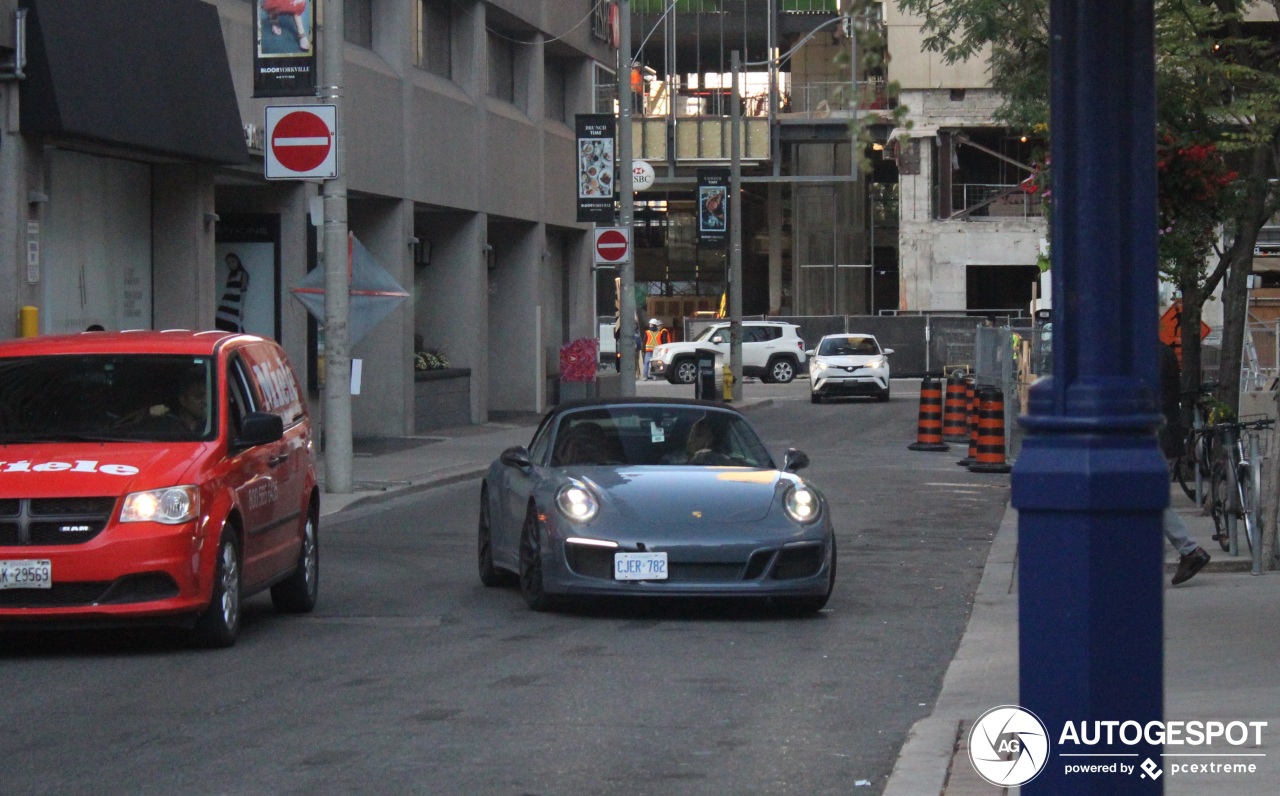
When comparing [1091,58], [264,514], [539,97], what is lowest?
[264,514]

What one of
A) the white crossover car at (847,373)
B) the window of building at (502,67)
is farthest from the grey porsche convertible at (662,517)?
the white crossover car at (847,373)

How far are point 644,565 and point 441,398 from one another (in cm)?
2096

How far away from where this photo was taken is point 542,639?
10.1 meters

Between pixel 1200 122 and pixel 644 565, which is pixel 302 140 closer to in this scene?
pixel 1200 122

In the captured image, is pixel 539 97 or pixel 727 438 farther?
pixel 539 97

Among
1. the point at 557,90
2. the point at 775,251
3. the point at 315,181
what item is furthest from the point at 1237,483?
the point at 775,251

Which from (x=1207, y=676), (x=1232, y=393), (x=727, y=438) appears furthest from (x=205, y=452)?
(x=1232, y=393)

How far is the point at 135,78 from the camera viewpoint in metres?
18.7

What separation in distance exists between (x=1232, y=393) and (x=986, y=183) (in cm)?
4605

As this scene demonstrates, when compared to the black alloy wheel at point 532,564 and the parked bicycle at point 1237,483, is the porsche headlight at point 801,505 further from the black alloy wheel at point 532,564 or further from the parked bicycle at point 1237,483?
the parked bicycle at point 1237,483

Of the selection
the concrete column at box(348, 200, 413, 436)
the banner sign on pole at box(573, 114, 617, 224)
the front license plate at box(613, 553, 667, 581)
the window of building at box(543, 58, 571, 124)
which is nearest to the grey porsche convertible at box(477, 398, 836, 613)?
the front license plate at box(613, 553, 667, 581)

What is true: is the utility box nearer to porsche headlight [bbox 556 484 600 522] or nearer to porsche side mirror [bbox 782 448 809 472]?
porsche side mirror [bbox 782 448 809 472]

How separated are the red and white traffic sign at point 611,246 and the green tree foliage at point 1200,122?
10485 millimetres

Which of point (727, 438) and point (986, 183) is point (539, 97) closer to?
point (727, 438)
